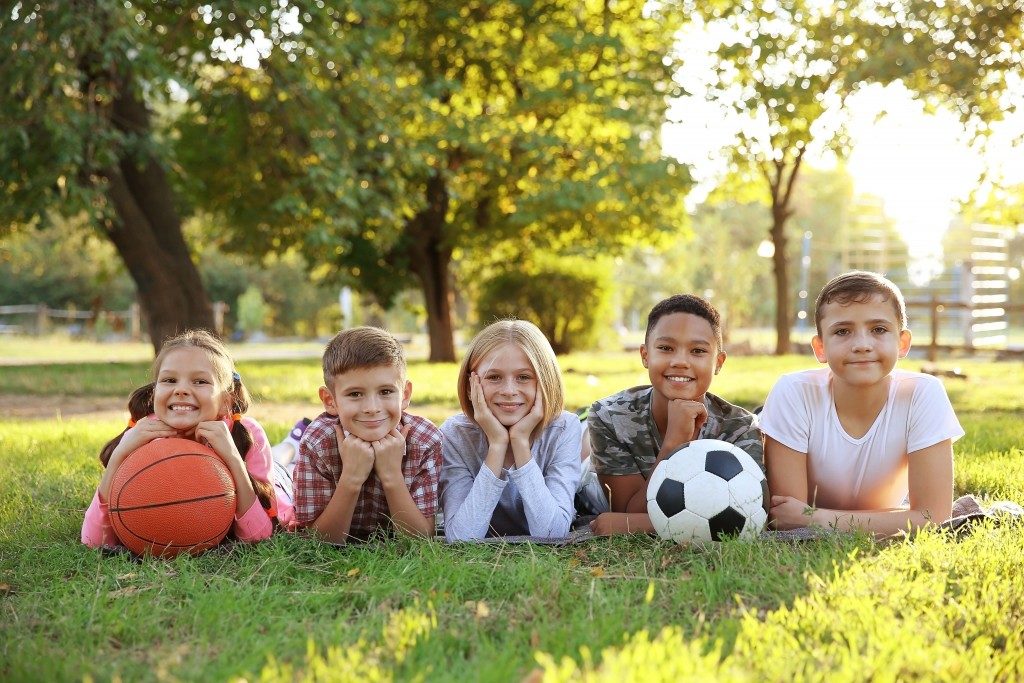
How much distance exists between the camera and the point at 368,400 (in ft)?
14.5

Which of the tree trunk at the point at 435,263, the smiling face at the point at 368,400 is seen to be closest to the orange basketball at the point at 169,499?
the smiling face at the point at 368,400

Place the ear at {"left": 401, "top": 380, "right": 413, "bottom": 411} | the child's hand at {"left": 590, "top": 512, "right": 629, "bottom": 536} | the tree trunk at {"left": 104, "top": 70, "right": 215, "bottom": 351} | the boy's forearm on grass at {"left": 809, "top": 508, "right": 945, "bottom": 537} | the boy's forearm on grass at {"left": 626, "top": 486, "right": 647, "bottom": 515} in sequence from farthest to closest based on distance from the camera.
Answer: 1. the tree trunk at {"left": 104, "top": 70, "right": 215, "bottom": 351}
2. the boy's forearm on grass at {"left": 626, "top": 486, "right": 647, "bottom": 515}
3. the child's hand at {"left": 590, "top": 512, "right": 629, "bottom": 536}
4. the ear at {"left": 401, "top": 380, "right": 413, "bottom": 411}
5. the boy's forearm on grass at {"left": 809, "top": 508, "right": 945, "bottom": 537}

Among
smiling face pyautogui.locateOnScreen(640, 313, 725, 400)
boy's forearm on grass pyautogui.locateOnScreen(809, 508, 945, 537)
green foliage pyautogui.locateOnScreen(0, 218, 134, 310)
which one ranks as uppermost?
green foliage pyautogui.locateOnScreen(0, 218, 134, 310)

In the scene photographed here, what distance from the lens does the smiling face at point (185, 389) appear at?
460 centimetres

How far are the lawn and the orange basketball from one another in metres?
0.14

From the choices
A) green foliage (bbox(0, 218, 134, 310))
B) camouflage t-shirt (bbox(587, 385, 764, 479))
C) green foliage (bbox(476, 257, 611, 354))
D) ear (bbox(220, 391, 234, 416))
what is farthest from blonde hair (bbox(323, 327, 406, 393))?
green foliage (bbox(0, 218, 134, 310))

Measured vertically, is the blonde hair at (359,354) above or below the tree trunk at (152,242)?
below

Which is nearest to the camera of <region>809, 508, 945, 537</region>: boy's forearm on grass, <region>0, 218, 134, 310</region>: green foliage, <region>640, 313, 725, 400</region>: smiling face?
<region>809, 508, 945, 537</region>: boy's forearm on grass

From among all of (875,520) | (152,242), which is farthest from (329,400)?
(152,242)

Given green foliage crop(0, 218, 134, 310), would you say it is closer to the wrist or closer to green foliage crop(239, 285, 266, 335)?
green foliage crop(239, 285, 266, 335)

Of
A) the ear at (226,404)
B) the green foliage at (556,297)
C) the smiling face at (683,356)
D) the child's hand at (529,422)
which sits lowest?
the child's hand at (529,422)

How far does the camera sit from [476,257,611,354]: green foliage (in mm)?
22688

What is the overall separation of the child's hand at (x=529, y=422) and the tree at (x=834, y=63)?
11916mm

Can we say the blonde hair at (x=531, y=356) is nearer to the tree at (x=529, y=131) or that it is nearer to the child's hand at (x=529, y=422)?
the child's hand at (x=529, y=422)
